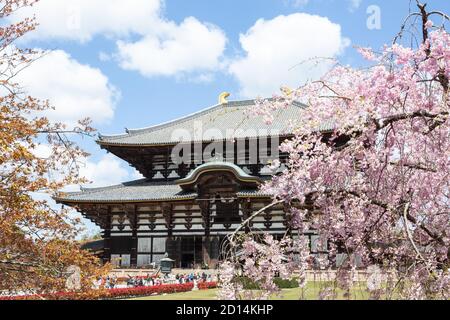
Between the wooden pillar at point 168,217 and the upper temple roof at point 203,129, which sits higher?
Result: the upper temple roof at point 203,129

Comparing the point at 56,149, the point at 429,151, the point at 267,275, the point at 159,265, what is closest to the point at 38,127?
the point at 56,149

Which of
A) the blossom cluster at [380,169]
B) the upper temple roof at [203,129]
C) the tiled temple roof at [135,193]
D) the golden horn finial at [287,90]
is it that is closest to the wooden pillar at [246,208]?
the tiled temple roof at [135,193]

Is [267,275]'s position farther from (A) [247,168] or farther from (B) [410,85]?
(A) [247,168]

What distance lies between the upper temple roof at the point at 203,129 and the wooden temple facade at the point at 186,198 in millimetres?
102

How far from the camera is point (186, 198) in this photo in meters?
27.1

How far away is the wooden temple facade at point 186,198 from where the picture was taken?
88.7 feet

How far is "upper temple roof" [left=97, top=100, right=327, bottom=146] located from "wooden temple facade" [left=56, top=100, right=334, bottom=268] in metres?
0.10

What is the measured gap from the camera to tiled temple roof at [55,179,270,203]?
2752 cm

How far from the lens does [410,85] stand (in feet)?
18.9

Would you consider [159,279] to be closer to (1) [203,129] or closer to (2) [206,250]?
(2) [206,250]

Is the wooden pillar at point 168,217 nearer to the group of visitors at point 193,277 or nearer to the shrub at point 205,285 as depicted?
the group of visitors at point 193,277

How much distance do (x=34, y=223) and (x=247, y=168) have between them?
2245 cm

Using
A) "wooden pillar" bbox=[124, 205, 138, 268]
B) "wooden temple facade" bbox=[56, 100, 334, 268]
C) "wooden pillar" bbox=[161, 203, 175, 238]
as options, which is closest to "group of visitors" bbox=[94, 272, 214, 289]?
"wooden temple facade" bbox=[56, 100, 334, 268]
